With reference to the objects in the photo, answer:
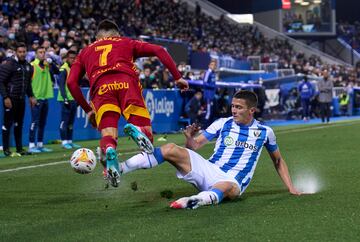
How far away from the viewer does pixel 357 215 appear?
6320 millimetres

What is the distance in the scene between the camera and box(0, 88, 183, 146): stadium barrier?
60.7 ft

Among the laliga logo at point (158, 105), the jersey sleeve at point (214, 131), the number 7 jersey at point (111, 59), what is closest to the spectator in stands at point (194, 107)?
the laliga logo at point (158, 105)

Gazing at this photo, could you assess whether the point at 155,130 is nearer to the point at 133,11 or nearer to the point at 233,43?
the point at 133,11

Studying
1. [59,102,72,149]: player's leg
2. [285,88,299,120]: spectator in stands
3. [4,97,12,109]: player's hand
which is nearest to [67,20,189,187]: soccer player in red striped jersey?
[4,97,12,109]: player's hand

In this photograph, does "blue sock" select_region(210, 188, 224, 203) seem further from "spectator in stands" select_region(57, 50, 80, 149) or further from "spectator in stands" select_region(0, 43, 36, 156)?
"spectator in stands" select_region(57, 50, 80, 149)

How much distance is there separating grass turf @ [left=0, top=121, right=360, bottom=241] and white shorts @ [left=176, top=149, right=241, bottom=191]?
26 centimetres

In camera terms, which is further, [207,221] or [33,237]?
[207,221]

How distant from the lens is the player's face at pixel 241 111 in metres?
7.43

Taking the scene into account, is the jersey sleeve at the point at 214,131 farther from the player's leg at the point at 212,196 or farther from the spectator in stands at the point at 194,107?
the spectator in stands at the point at 194,107

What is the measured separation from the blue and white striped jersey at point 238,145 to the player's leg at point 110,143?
2.98 ft

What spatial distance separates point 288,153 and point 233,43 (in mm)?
33742

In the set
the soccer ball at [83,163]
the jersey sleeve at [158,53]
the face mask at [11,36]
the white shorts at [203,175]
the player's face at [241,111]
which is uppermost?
the face mask at [11,36]

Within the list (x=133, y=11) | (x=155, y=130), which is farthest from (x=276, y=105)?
(x=155, y=130)

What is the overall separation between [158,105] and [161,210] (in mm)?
15869
